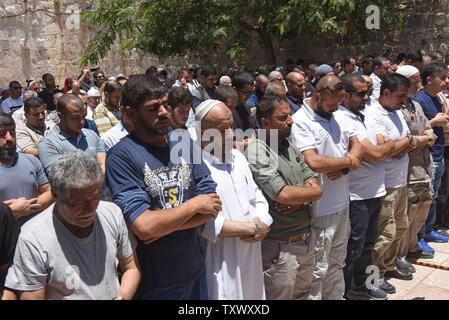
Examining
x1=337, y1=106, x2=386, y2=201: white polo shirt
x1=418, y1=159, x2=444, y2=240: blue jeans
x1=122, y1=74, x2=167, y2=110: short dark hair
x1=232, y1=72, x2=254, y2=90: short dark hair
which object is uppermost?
x1=232, y1=72, x2=254, y2=90: short dark hair

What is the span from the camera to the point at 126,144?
2361 mm

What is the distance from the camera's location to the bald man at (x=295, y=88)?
5.12 metres

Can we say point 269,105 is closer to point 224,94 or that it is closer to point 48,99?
point 224,94

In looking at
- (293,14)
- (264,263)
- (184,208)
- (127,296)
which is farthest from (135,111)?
(293,14)

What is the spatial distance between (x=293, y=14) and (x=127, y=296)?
9.32m

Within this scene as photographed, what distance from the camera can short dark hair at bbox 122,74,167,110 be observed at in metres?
2.35

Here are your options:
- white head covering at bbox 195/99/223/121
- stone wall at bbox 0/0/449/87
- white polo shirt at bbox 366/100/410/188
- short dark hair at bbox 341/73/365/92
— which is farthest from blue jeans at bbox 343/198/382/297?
stone wall at bbox 0/0/449/87

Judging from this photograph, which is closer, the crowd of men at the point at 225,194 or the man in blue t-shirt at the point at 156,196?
the crowd of men at the point at 225,194

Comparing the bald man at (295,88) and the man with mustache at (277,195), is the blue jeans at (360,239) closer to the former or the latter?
the man with mustache at (277,195)

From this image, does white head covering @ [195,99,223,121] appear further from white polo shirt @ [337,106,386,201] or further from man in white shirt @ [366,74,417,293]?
man in white shirt @ [366,74,417,293]

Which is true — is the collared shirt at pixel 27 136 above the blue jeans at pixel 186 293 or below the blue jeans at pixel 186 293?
above

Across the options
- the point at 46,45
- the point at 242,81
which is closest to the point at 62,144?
the point at 242,81

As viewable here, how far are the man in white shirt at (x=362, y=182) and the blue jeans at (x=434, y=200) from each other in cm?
152

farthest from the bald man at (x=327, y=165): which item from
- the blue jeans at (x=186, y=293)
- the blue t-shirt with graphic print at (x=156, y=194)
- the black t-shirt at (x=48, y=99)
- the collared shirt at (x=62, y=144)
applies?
the black t-shirt at (x=48, y=99)
